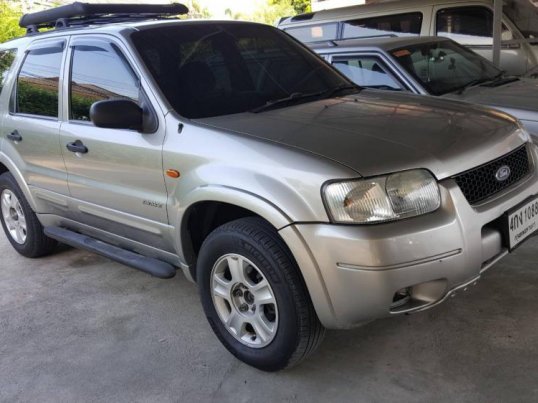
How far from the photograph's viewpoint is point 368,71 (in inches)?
221

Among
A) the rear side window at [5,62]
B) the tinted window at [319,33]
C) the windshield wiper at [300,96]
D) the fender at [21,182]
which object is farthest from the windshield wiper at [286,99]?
the tinted window at [319,33]

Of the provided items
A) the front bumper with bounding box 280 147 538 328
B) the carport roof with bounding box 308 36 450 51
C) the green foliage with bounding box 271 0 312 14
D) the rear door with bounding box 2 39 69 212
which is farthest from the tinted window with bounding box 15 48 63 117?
the green foliage with bounding box 271 0 312 14

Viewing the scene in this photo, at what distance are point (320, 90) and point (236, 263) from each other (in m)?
1.37

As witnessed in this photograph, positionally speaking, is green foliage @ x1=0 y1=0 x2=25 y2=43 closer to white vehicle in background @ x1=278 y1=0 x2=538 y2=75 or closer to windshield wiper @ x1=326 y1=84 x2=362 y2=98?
white vehicle in background @ x1=278 y1=0 x2=538 y2=75

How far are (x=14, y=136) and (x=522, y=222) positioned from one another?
3487mm

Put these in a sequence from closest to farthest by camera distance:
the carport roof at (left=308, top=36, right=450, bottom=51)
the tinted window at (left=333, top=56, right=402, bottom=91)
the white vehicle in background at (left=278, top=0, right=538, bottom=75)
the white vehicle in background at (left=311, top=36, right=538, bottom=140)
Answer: the white vehicle in background at (left=311, top=36, right=538, bottom=140) → the tinted window at (left=333, top=56, right=402, bottom=91) → the carport roof at (left=308, top=36, right=450, bottom=51) → the white vehicle in background at (left=278, top=0, right=538, bottom=75)

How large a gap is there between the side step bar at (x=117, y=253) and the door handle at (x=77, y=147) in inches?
25.1

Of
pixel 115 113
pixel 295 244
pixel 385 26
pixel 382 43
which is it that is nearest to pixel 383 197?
pixel 295 244

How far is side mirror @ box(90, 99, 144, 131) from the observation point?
9.82 ft

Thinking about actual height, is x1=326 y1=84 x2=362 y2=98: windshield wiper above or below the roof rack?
below

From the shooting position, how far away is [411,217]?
2.45 meters

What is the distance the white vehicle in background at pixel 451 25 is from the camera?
26.1 ft

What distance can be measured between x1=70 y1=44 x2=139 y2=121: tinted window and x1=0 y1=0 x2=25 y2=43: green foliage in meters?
9.26

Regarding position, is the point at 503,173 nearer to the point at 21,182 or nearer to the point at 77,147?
the point at 77,147
